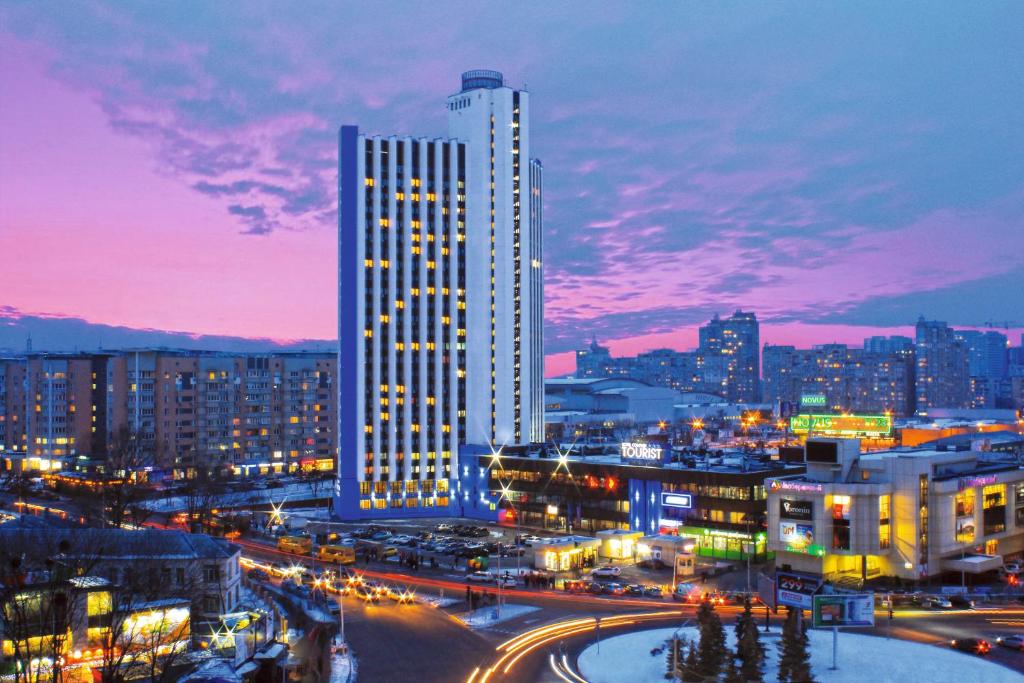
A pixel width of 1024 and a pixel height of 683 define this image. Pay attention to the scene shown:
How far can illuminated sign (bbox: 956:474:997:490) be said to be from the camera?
6667cm

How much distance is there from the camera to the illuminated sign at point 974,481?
6667 centimetres

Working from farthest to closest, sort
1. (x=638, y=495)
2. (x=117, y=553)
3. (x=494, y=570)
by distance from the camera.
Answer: (x=638, y=495) < (x=494, y=570) < (x=117, y=553)

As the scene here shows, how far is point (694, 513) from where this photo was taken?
3022 inches

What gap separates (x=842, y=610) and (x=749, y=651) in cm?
674

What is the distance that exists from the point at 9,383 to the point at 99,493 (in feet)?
252

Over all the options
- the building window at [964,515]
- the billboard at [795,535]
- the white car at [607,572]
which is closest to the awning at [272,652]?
the white car at [607,572]

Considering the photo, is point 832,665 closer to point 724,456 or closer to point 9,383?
point 724,456

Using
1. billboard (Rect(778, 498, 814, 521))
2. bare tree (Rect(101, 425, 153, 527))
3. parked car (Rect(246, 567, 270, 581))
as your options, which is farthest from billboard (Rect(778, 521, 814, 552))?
bare tree (Rect(101, 425, 153, 527))

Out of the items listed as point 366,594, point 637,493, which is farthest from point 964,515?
point 366,594

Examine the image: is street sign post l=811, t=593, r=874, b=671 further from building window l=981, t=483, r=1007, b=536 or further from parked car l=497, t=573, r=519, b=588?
building window l=981, t=483, r=1007, b=536

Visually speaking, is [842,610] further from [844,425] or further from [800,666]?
[844,425]

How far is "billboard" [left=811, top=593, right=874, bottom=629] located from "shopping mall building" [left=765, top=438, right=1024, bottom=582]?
67.8 feet

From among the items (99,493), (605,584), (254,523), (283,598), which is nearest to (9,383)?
(99,493)

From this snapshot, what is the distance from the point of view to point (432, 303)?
106938 millimetres
